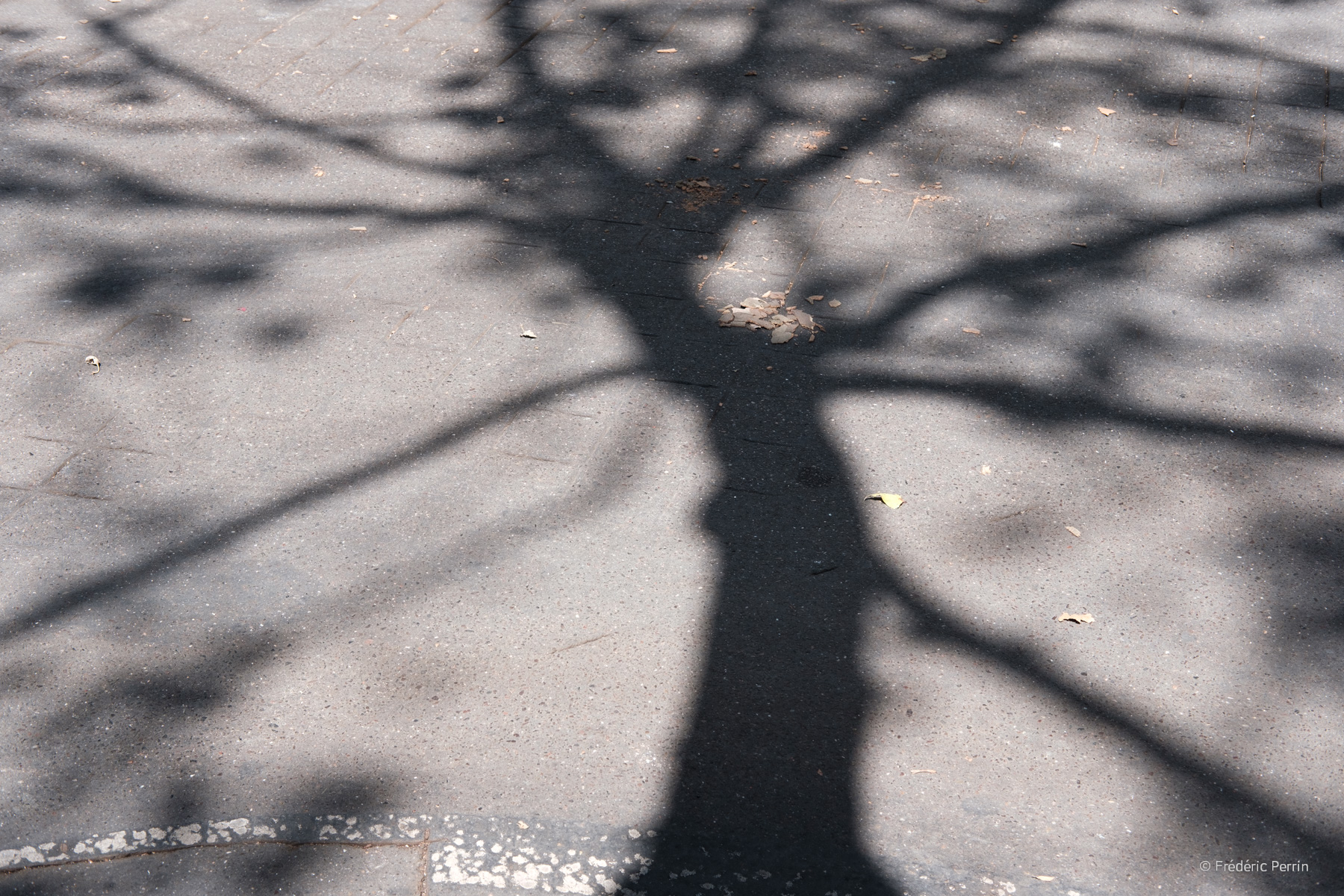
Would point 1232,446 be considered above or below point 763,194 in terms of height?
below

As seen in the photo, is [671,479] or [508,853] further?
[671,479]

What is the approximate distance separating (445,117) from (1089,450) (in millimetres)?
3854

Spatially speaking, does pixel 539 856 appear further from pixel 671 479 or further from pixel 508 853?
pixel 671 479

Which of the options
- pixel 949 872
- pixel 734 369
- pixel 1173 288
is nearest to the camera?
pixel 949 872

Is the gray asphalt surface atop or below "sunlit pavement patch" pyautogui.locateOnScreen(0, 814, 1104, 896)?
atop

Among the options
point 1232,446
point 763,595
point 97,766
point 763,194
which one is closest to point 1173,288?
point 1232,446

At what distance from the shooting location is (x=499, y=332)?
4.46 metres

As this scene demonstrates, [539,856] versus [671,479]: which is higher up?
[671,479]

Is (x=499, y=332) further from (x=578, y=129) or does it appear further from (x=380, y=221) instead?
(x=578, y=129)

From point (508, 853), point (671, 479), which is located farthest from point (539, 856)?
point (671, 479)

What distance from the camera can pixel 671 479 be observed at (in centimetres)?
380

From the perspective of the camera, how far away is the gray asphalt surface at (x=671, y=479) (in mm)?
2838

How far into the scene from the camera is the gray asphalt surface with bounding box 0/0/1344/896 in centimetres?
284

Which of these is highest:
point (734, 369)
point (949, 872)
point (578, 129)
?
point (578, 129)
